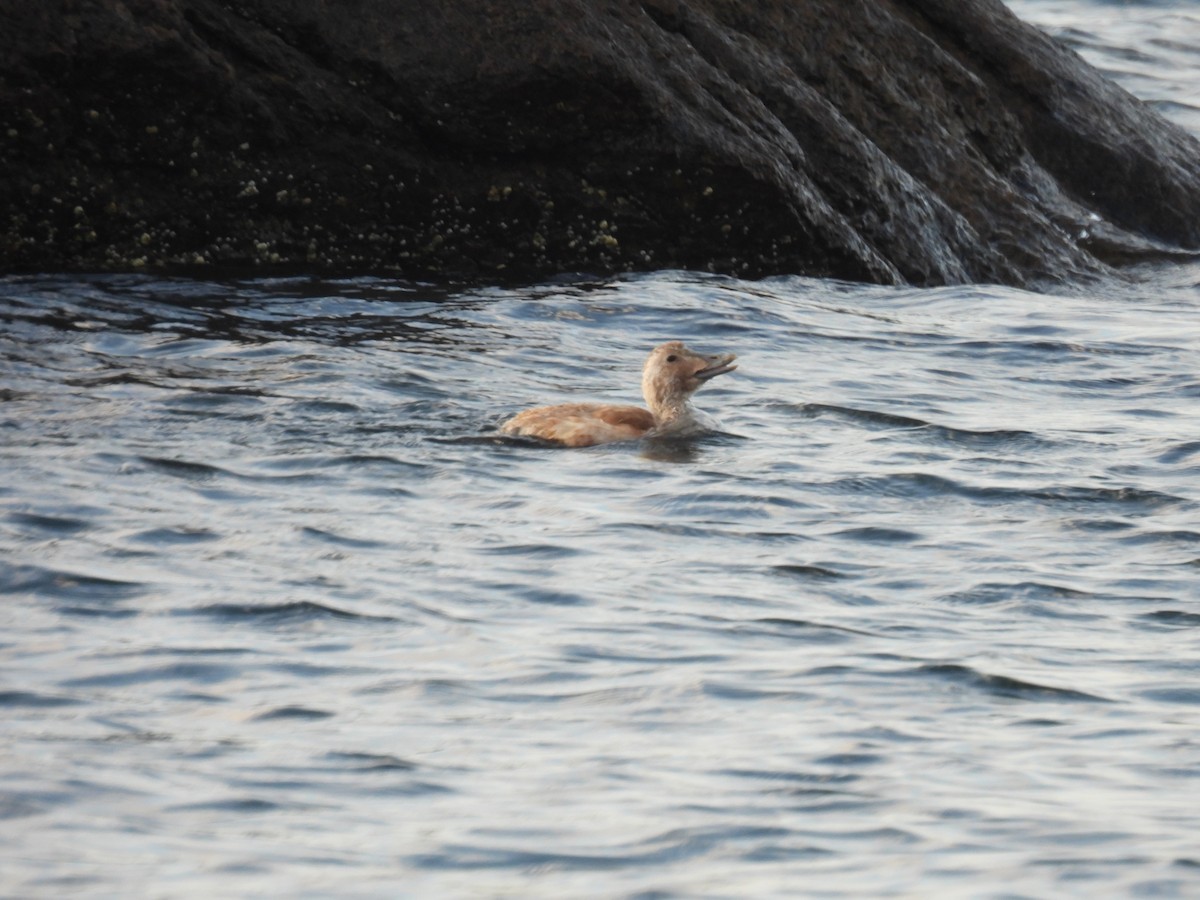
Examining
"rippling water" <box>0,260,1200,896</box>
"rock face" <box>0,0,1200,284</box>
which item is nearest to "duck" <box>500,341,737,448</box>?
"rippling water" <box>0,260,1200,896</box>

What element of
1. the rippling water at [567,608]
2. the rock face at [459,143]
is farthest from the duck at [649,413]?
the rock face at [459,143]

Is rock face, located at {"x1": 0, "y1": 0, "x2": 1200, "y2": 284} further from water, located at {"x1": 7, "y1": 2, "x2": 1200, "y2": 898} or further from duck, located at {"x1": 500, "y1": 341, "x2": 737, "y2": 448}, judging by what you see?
duck, located at {"x1": 500, "y1": 341, "x2": 737, "y2": 448}

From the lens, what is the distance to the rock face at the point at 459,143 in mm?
11422

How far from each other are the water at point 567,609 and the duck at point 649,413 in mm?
170

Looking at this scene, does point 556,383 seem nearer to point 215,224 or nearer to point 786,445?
point 786,445

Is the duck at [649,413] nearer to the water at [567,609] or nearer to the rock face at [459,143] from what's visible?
the water at [567,609]

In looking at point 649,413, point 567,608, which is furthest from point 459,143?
point 567,608

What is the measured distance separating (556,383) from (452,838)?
584cm

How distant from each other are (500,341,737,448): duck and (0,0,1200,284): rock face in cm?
228

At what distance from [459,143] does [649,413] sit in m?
3.04

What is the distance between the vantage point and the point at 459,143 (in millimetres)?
Result: 12055

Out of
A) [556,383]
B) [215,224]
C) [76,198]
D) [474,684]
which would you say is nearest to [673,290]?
[556,383]

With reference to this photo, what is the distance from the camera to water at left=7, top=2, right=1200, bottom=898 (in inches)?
192

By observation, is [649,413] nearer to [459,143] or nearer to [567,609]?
[459,143]
